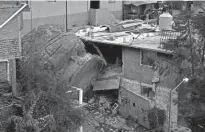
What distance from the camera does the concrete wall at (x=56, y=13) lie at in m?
25.4

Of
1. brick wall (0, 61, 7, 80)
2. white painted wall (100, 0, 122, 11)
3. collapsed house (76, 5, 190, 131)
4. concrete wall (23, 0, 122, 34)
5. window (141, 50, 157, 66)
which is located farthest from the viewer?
white painted wall (100, 0, 122, 11)

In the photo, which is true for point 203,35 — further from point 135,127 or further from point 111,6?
point 111,6

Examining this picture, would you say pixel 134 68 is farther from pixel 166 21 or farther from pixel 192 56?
pixel 192 56

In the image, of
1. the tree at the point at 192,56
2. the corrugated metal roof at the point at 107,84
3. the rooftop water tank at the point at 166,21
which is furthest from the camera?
the rooftop water tank at the point at 166,21

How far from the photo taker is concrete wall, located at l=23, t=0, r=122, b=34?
2542 centimetres

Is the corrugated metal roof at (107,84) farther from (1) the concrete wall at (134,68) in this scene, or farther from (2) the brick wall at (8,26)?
(2) the brick wall at (8,26)

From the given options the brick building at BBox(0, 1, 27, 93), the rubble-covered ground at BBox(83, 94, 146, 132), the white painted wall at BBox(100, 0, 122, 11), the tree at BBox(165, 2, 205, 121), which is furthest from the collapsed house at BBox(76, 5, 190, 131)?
the white painted wall at BBox(100, 0, 122, 11)

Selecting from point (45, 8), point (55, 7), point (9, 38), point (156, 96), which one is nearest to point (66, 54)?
point (156, 96)

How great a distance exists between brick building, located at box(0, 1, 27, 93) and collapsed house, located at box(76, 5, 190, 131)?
7576 millimetres

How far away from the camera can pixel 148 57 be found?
65.9 ft

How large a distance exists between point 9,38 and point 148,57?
9426 millimetres

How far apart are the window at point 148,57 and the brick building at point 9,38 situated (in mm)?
8426

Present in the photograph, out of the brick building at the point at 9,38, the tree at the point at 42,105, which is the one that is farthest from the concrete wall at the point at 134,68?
the brick building at the point at 9,38

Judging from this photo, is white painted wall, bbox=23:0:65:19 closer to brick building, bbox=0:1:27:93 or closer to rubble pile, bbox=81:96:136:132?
rubble pile, bbox=81:96:136:132
